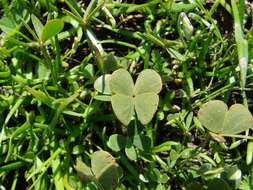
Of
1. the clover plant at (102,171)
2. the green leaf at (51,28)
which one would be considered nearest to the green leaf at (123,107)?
the clover plant at (102,171)

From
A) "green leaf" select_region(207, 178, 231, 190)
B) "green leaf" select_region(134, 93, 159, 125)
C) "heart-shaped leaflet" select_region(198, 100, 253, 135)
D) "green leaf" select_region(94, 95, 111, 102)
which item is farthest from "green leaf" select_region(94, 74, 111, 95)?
"green leaf" select_region(207, 178, 231, 190)

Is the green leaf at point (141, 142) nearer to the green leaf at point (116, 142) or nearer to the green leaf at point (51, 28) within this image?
the green leaf at point (116, 142)

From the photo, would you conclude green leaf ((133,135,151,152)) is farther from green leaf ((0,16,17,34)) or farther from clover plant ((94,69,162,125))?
green leaf ((0,16,17,34))

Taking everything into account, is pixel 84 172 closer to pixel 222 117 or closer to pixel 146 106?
pixel 146 106

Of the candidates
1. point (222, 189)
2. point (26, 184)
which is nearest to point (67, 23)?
point (26, 184)

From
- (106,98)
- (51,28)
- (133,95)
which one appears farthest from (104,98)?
(51,28)

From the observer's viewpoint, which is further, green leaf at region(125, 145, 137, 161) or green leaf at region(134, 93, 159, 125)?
green leaf at region(125, 145, 137, 161)

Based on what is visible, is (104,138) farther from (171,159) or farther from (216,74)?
(216,74)
